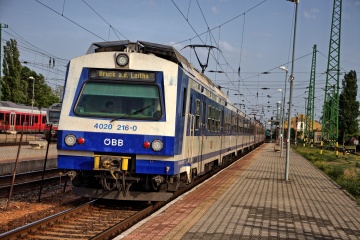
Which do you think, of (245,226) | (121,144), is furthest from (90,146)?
(245,226)

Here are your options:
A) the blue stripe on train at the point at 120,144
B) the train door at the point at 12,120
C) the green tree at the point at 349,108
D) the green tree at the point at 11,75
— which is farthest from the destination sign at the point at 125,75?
the green tree at the point at 349,108

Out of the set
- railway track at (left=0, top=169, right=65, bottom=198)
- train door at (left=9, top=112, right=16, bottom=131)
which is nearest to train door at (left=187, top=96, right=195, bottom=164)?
railway track at (left=0, top=169, right=65, bottom=198)

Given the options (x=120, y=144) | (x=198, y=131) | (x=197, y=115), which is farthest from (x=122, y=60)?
(x=198, y=131)

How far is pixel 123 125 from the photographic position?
9.92m

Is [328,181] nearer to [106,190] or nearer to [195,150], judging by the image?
[195,150]

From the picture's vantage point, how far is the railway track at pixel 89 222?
26.1 ft

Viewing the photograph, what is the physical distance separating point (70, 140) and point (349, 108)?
78273 mm

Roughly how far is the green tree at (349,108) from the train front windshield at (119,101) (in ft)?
250

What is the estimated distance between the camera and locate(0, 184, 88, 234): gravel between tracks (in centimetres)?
914

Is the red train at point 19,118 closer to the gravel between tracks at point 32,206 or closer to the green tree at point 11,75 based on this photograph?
the green tree at point 11,75

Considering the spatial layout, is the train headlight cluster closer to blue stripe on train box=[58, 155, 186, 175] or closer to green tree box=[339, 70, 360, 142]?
blue stripe on train box=[58, 155, 186, 175]

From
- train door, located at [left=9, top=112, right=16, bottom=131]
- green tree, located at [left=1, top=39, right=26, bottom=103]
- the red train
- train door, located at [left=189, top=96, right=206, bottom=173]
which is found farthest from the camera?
green tree, located at [left=1, top=39, right=26, bottom=103]

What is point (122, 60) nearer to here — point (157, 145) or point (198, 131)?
point (157, 145)

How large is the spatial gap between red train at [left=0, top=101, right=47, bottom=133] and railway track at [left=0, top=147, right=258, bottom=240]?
35.4 m
